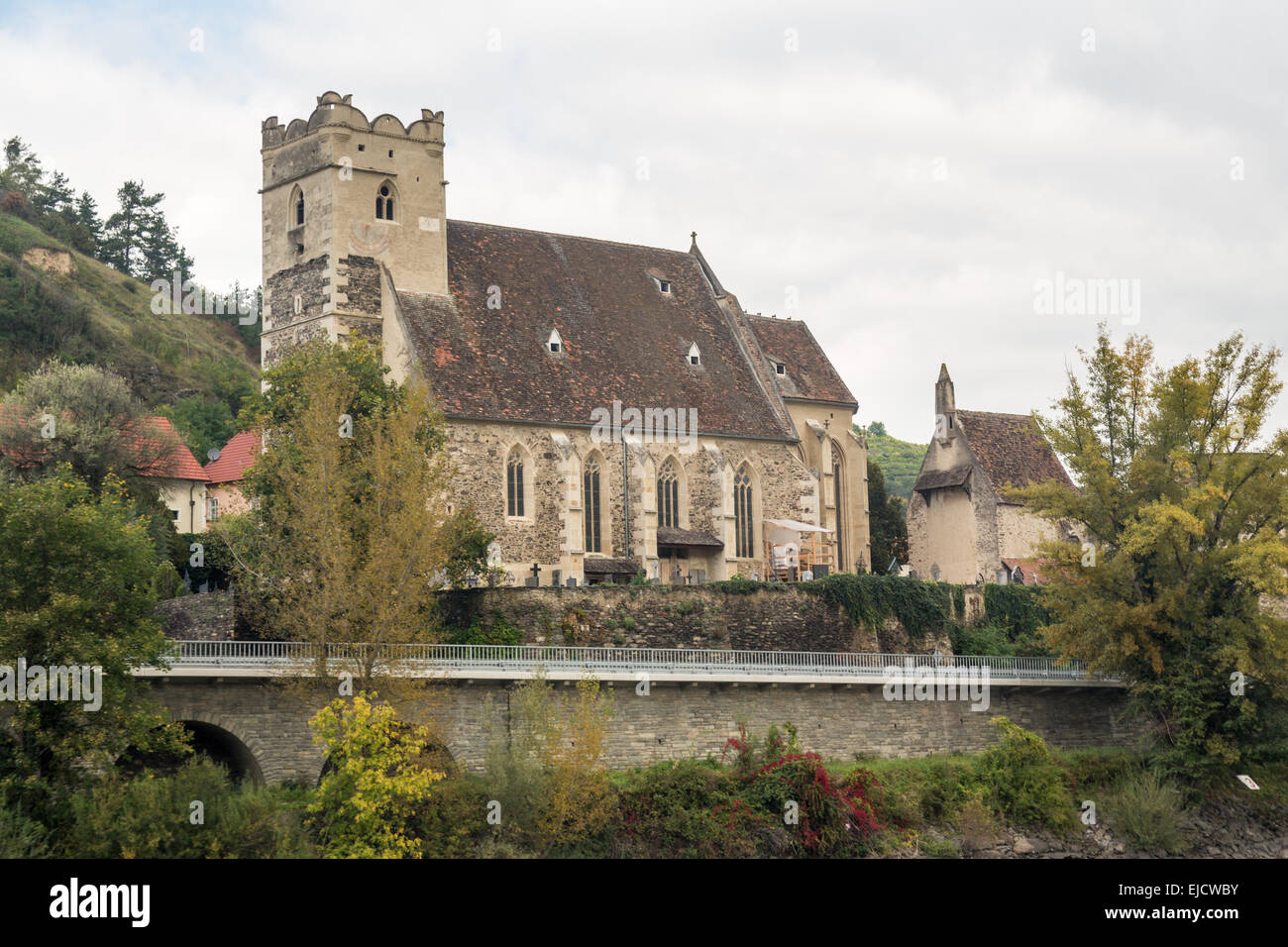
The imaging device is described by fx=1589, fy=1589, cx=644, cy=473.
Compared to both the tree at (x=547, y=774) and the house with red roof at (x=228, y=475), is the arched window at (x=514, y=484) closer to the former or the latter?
the tree at (x=547, y=774)

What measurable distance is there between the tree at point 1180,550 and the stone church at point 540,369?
39.6ft

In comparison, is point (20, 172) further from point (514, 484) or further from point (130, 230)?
point (514, 484)

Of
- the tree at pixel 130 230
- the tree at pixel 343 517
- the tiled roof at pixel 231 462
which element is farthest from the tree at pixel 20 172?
the tree at pixel 343 517

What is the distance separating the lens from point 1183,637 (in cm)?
4475

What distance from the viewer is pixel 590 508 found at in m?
53.3

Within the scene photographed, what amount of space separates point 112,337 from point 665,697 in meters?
54.9

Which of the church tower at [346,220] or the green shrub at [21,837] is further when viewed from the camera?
the church tower at [346,220]

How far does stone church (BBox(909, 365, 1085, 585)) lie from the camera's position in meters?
62.2

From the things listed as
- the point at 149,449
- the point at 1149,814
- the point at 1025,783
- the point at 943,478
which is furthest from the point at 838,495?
the point at 149,449

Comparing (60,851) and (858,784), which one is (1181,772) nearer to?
(858,784)

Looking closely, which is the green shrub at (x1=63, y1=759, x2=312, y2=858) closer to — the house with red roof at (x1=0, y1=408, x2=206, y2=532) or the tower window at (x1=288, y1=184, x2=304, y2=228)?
the house with red roof at (x1=0, y1=408, x2=206, y2=532)

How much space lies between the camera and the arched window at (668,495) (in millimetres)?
55094

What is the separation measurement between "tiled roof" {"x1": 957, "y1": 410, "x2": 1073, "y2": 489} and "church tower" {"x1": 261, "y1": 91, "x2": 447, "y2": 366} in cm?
2335
